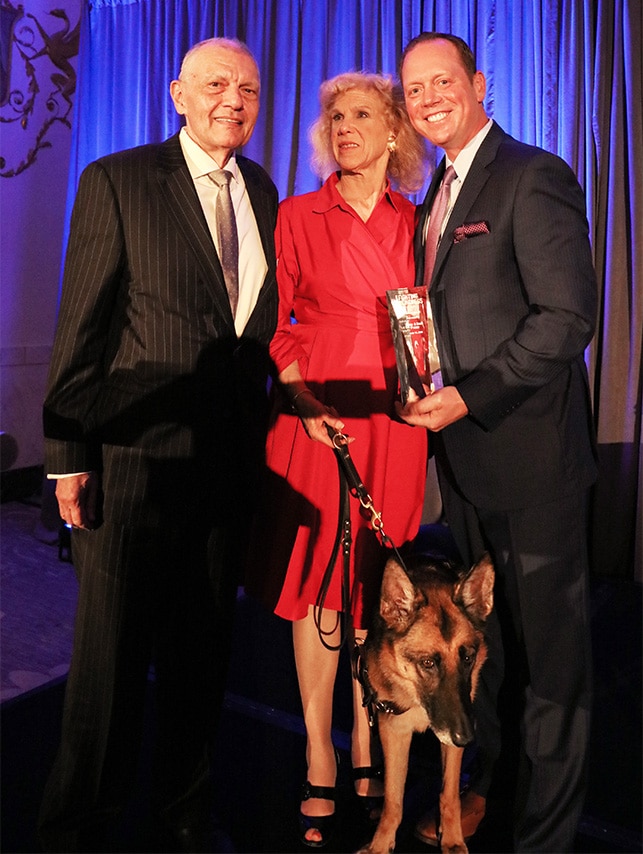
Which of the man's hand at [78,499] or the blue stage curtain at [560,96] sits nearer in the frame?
the man's hand at [78,499]

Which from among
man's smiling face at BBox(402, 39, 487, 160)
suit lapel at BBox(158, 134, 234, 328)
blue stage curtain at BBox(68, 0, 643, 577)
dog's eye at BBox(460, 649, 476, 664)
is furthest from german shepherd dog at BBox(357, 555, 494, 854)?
blue stage curtain at BBox(68, 0, 643, 577)

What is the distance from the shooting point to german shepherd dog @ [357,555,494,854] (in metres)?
1.94

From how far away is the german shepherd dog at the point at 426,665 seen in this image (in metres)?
1.94

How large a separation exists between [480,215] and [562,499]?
73cm

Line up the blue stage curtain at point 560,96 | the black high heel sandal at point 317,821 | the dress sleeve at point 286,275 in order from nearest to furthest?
1. the black high heel sandal at point 317,821
2. the dress sleeve at point 286,275
3. the blue stage curtain at point 560,96

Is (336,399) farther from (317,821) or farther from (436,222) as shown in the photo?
(317,821)

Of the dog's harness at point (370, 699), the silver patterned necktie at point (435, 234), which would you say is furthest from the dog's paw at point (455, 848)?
the silver patterned necktie at point (435, 234)

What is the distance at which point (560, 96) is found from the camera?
444 cm

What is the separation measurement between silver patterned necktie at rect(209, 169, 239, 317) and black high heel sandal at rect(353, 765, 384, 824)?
139cm

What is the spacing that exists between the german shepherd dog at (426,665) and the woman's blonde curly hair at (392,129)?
1.17 meters

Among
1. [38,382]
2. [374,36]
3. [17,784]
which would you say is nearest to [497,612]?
[17,784]

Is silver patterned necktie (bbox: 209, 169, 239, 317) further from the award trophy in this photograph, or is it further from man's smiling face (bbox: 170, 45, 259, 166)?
the award trophy

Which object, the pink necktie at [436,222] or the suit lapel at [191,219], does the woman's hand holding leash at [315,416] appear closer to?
the suit lapel at [191,219]

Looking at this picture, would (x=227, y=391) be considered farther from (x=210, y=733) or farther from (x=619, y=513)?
(x=619, y=513)
